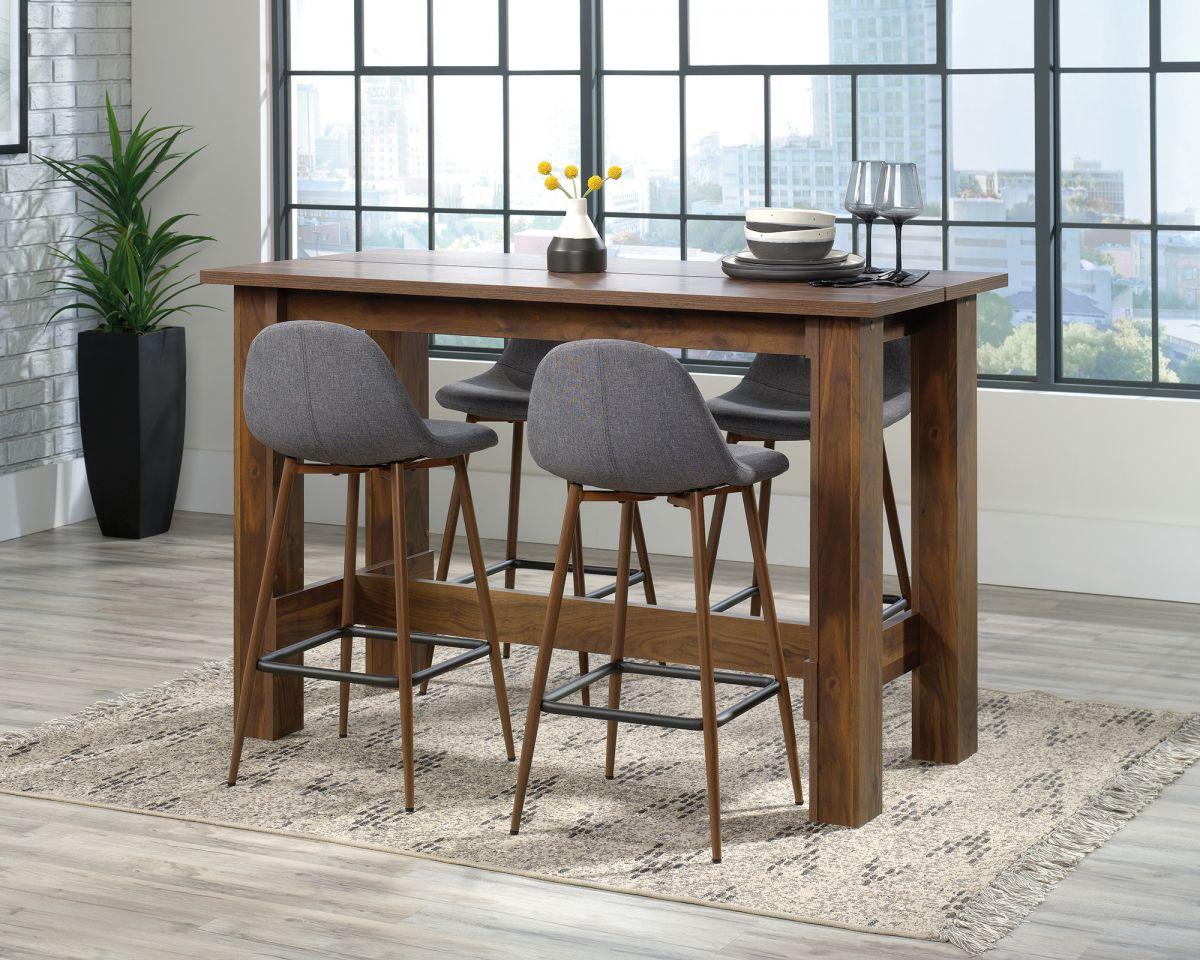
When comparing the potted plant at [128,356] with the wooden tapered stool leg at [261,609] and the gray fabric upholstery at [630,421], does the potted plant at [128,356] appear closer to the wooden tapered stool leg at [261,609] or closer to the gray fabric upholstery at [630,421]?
the wooden tapered stool leg at [261,609]

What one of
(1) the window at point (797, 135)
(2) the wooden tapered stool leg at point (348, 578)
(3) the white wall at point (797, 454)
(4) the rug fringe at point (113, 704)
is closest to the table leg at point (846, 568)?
(2) the wooden tapered stool leg at point (348, 578)

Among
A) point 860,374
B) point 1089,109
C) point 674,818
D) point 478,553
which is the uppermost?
point 1089,109

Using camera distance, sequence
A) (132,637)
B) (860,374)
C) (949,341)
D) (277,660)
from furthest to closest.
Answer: (132,637) → (277,660) → (949,341) → (860,374)

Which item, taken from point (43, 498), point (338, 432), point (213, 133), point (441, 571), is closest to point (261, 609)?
point (338, 432)

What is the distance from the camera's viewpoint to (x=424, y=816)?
151 inches

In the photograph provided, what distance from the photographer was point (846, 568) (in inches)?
147

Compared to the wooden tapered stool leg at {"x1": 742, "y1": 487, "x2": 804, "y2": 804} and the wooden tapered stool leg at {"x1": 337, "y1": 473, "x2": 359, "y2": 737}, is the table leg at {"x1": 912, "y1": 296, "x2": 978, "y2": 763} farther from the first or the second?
the wooden tapered stool leg at {"x1": 337, "y1": 473, "x2": 359, "y2": 737}

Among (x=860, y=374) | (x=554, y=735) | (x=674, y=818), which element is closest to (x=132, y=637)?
(x=554, y=735)

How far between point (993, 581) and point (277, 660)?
2686 mm

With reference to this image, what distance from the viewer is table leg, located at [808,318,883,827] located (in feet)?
12.1

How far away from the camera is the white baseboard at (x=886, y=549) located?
19.1 feet

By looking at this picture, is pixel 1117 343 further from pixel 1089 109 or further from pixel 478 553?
pixel 478 553

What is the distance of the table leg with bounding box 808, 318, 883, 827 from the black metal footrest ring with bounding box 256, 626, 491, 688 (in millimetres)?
806

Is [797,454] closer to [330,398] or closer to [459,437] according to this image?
[459,437]
